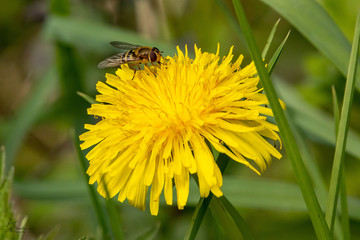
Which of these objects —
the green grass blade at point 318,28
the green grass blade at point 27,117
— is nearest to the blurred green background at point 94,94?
the green grass blade at point 27,117

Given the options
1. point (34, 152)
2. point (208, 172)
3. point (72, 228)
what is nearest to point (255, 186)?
point (208, 172)

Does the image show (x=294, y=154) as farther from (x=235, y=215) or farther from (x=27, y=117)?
(x=27, y=117)

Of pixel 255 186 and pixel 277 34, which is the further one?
pixel 277 34

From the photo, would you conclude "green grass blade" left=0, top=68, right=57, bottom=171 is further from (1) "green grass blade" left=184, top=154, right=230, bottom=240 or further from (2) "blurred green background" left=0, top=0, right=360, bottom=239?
(1) "green grass blade" left=184, top=154, right=230, bottom=240

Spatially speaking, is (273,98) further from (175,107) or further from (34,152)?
(34,152)

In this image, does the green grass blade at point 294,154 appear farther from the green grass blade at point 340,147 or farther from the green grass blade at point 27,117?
the green grass blade at point 27,117

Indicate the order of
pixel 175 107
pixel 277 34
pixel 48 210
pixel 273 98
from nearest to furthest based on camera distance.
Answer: pixel 273 98 → pixel 175 107 → pixel 48 210 → pixel 277 34
